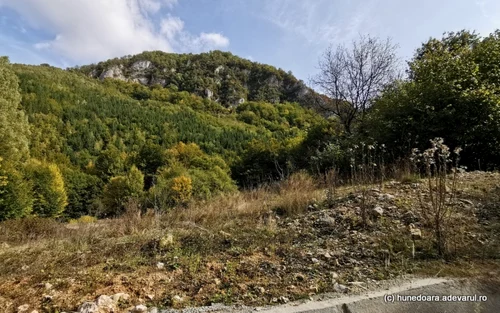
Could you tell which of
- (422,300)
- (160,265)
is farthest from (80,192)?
(422,300)

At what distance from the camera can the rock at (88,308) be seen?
2.17m

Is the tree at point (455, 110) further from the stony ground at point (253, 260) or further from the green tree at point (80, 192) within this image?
the green tree at point (80, 192)

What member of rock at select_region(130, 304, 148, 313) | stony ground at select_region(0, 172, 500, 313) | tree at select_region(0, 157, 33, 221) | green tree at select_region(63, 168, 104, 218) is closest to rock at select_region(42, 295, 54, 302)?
stony ground at select_region(0, 172, 500, 313)

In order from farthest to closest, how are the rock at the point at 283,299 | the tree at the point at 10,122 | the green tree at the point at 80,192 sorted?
the green tree at the point at 80,192, the tree at the point at 10,122, the rock at the point at 283,299

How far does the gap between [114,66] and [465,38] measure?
132985 mm

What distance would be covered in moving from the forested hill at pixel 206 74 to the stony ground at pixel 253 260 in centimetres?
10362

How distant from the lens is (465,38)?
15.4 m

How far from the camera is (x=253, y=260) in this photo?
3.01 meters

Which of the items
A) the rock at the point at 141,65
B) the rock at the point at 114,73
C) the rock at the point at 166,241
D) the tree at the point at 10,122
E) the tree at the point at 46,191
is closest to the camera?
the rock at the point at 166,241

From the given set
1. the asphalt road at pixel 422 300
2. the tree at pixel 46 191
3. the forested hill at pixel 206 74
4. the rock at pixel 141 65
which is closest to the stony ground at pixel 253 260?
the asphalt road at pixel 422 300

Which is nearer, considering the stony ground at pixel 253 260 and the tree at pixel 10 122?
the stony ground at pixel 253 260

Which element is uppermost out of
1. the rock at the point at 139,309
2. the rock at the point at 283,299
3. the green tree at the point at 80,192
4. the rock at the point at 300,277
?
the rock at the point at 300,277

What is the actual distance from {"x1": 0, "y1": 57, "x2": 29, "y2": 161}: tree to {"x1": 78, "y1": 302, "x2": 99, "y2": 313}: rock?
2077 cm

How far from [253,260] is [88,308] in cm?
152
